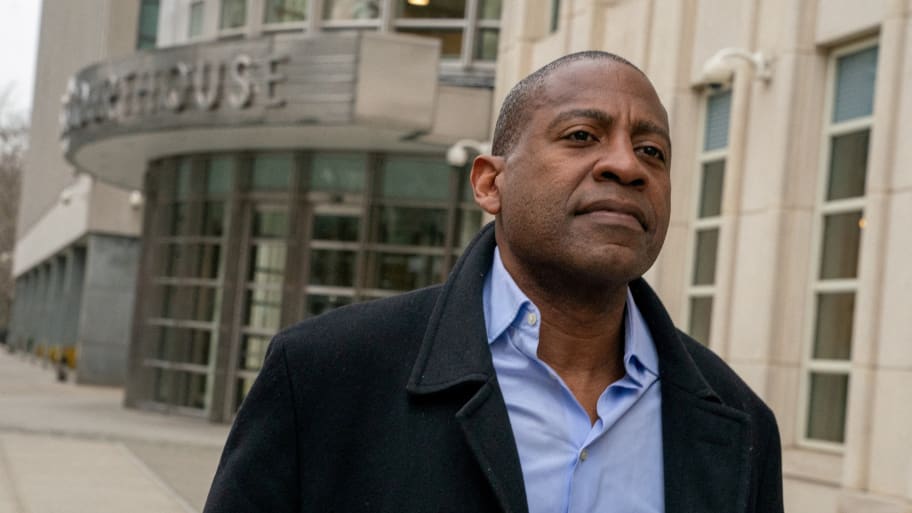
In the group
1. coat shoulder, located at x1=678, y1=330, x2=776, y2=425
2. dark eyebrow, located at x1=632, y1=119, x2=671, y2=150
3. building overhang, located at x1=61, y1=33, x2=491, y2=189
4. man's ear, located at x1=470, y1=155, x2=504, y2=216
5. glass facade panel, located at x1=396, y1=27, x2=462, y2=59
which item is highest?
glass facade panel, located at x1=396, y1=27, x2=462, y2=59

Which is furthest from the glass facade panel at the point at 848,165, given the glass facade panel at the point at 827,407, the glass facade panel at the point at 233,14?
the glass facade panel at the point at 233,14

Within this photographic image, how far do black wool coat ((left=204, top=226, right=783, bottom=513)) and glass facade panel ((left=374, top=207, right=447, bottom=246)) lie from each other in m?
18.1

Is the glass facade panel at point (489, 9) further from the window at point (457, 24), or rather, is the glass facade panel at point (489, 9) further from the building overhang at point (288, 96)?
the building overhang at point (288, 96)

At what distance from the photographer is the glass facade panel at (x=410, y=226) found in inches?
811

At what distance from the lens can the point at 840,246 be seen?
1121 centimetres

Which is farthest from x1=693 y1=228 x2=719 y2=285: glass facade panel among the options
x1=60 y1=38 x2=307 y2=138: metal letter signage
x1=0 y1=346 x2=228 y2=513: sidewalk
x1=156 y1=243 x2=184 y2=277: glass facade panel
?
x1=156 y1=243 x2=184 y2=277: glass facade panel

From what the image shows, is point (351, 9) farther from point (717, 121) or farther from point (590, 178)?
point (590, 178)

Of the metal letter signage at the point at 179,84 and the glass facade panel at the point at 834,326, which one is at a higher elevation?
the metal letter signage at the point at 179,84

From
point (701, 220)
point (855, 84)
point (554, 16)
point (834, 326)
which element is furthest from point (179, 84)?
point (834, 326)

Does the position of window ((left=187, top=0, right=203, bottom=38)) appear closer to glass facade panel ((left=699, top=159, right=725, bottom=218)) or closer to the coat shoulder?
glass facade panel ((left=699, top=159, right=725, bottom=218))

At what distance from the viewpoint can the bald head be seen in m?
2.44

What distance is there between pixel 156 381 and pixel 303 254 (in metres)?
3.83

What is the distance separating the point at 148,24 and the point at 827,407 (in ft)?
77.9

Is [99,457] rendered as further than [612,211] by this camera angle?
Yes
